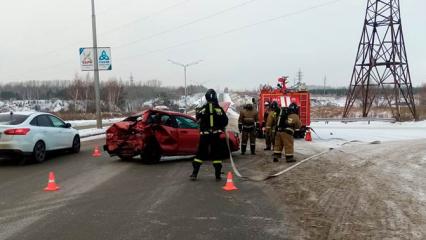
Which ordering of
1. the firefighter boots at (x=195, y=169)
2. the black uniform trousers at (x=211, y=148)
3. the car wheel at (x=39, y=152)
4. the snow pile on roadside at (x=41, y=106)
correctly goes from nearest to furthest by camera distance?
the black uniform trousers at (x=211, y=148), the firefighter boots at (x=195, y=169), the car wheel at (x=39, y=152), the snow pile on roadside at (x=41, y=106)

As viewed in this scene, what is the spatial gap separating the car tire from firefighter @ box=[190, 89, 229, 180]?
283 cm

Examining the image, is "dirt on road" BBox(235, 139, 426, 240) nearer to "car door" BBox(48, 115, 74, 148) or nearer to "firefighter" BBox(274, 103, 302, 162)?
"firefighter" BBox(274, 103, 302, 162)

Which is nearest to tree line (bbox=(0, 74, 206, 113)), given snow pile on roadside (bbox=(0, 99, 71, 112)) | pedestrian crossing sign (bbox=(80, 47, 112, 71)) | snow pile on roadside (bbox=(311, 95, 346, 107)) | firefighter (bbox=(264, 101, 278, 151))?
snow pile on roadside (bbox=(0, 99, 71, 112))

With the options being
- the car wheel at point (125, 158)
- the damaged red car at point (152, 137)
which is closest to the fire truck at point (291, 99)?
the damaged red car at point (152, 137)

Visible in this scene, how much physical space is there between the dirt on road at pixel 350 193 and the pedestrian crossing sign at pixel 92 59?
17186 mm

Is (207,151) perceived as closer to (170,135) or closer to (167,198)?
(167,198)

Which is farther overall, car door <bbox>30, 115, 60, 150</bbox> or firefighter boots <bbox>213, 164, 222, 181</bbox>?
car door <bbox>30, 115, 60, 150</bbox>

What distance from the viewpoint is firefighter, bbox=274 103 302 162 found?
12.6m

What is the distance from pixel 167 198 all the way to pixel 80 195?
1584 mm

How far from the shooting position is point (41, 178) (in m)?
10.4

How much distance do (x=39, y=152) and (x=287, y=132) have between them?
6735 millimetres

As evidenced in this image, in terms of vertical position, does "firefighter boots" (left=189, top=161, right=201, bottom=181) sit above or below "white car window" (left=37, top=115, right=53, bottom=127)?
below

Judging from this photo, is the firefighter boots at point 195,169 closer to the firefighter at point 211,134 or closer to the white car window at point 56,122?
the firefighter at point 211,134

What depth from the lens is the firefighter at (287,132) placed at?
1262 centimetres
